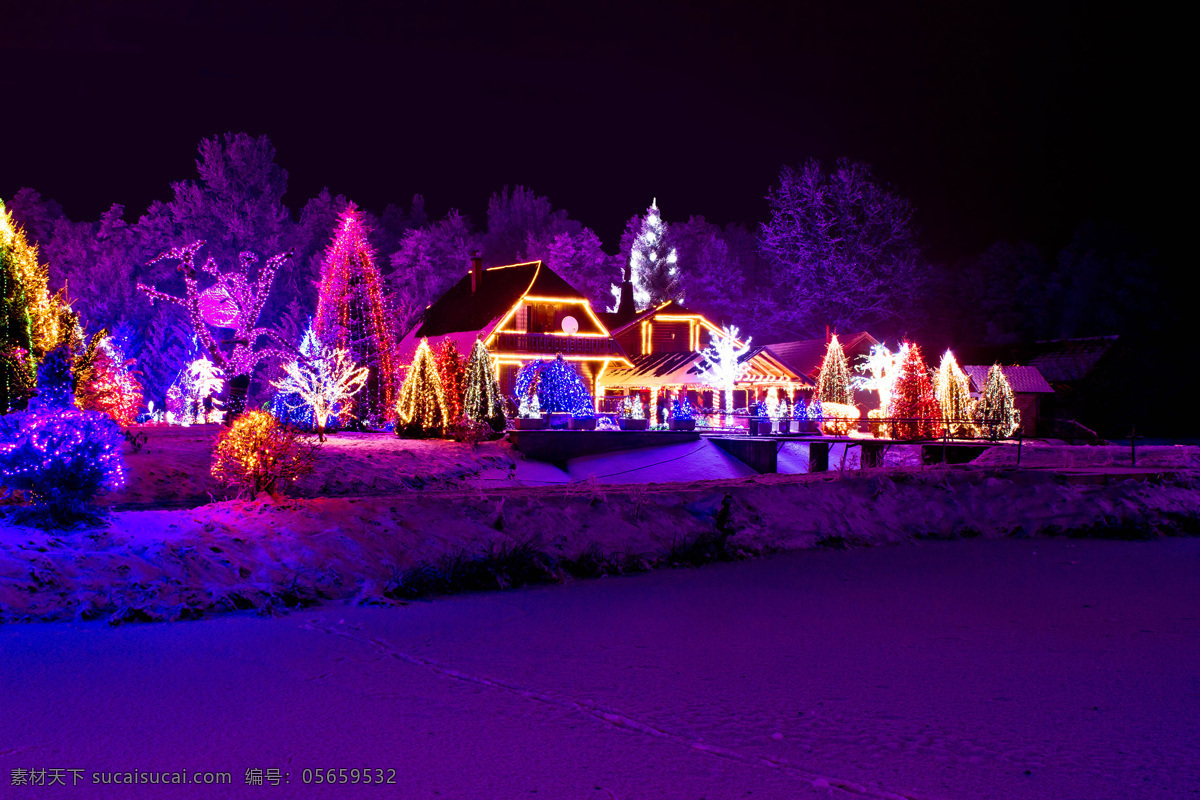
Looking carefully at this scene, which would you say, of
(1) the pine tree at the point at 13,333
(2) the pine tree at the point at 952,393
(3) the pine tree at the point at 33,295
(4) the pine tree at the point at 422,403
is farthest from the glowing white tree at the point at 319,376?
(2) the pine tree at the point at 952,393

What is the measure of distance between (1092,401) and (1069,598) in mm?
43207

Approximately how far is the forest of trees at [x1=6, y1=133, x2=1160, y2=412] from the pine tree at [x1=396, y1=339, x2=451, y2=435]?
25.1 m

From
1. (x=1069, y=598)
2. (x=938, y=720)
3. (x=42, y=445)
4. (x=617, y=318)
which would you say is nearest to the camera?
(x=938, y=720)

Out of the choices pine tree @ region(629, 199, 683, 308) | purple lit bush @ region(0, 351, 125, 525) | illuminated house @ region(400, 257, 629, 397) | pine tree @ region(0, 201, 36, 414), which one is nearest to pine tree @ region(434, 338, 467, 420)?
illuminated house @ region(400, 257, 629, 397)

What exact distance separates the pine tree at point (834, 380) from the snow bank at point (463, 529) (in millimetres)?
26777

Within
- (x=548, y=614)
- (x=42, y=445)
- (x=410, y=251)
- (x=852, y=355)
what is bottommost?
(x=548, y=614)

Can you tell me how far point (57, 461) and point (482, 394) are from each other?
791 inches

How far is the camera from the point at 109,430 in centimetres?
1133

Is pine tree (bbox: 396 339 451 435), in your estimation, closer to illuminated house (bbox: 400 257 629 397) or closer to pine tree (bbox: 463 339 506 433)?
pine tree (bbox: 463 339 506 433)

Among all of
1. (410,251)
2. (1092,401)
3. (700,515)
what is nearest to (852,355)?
(1092,401)

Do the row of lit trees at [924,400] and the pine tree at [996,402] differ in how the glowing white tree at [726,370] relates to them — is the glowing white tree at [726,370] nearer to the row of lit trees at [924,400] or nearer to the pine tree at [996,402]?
the row of lit trees at [924,400]

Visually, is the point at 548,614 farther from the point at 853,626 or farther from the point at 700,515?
the point at 700,515

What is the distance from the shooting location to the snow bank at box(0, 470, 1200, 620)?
27.6 ft

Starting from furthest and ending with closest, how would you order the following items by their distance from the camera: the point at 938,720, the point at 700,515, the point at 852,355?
the point at 852,355 < the point at 700,515 < the point at 938,720
